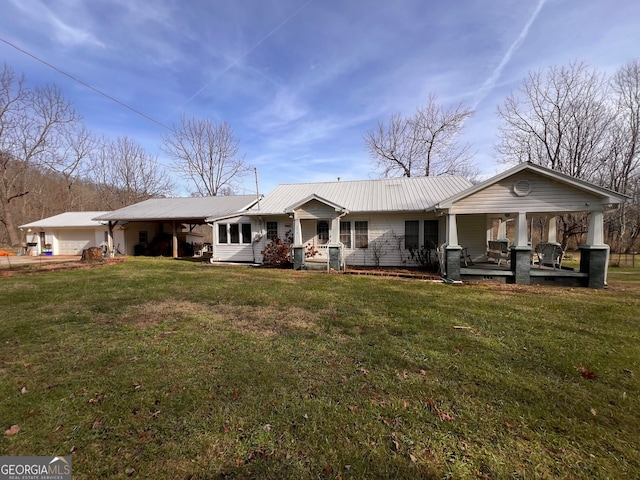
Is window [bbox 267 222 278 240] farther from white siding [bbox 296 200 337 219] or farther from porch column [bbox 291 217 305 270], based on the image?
white siding [bbox 296 200 337 219]

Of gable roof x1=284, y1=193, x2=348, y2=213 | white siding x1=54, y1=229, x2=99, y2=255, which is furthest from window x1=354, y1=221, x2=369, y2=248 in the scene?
white siding x1=54, y1=229, x2=99, y2=255

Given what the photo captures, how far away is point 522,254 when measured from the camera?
30.7 ft

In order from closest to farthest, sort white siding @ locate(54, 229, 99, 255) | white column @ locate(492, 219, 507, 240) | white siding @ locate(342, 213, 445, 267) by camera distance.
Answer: white siding @ locate(342, 213, 445, 267)
white column @ locate(492, 219, 507, 240)
white siding @ locate(54, 229, 99, 255)

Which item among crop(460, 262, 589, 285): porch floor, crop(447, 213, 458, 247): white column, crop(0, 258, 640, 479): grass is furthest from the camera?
crop(447, 213, 458, 247): white column

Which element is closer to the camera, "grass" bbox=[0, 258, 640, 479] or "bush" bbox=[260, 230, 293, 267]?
"grass" bbox=[0, 258, 640, 479]

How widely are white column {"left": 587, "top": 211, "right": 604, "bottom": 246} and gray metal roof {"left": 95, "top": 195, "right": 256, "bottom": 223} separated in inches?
612

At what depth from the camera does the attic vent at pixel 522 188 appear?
359 inches

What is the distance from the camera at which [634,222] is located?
21609 millimetres

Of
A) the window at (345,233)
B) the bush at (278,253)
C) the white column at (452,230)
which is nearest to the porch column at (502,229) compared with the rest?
the white column at (452,230)

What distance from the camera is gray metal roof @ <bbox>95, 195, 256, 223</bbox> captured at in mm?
17531

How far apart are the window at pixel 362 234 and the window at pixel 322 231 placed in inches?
59.8

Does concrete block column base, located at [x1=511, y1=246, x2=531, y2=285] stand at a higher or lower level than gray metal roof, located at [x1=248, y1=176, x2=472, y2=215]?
lower

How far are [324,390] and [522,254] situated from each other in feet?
30.9

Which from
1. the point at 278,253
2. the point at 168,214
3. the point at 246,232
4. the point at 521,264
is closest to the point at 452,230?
the point at 521,264
